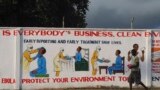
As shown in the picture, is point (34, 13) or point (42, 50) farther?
point (34, 13)

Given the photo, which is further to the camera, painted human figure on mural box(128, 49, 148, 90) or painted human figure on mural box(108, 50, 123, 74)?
painted human figure on mural box(108, 50, 123, 74)

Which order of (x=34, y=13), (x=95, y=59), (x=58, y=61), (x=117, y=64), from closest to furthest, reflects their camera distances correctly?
(x=58, y=61) → (x=95, y=59) → (x=117, y=64) → (x=34, y=13)

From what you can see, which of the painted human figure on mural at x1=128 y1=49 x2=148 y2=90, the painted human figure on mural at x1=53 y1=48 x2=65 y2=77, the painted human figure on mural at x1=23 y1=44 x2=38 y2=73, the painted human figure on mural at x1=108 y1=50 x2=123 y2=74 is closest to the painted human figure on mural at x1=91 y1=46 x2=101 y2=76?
the painted human figure on mural at x1=108 y1=50 x2=123 y2=74

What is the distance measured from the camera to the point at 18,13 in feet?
155

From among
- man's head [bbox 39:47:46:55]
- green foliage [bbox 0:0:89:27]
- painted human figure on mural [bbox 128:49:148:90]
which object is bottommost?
painted human figure on mural [bbox 128:49:148:90]

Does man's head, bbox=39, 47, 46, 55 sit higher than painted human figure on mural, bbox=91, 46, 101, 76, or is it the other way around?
man's head, bbox=39, 47, 46, 55

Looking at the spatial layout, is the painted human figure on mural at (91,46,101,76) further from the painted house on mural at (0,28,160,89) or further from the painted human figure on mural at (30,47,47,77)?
the painted human figure on mural at (30,47,47,77)

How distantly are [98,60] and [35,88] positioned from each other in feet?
9.13

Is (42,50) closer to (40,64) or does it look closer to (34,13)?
(40,64)

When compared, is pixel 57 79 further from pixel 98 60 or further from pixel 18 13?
pixel 18 13

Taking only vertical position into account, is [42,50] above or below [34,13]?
below

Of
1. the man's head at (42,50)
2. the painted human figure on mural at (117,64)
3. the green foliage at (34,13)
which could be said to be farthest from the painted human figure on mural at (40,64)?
the green foliage at (34,13)

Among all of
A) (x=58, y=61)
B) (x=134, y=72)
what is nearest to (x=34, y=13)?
(x=58, y=61)

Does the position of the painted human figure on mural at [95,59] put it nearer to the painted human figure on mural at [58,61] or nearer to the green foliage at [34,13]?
the painted human figure on mural at [58,61]
